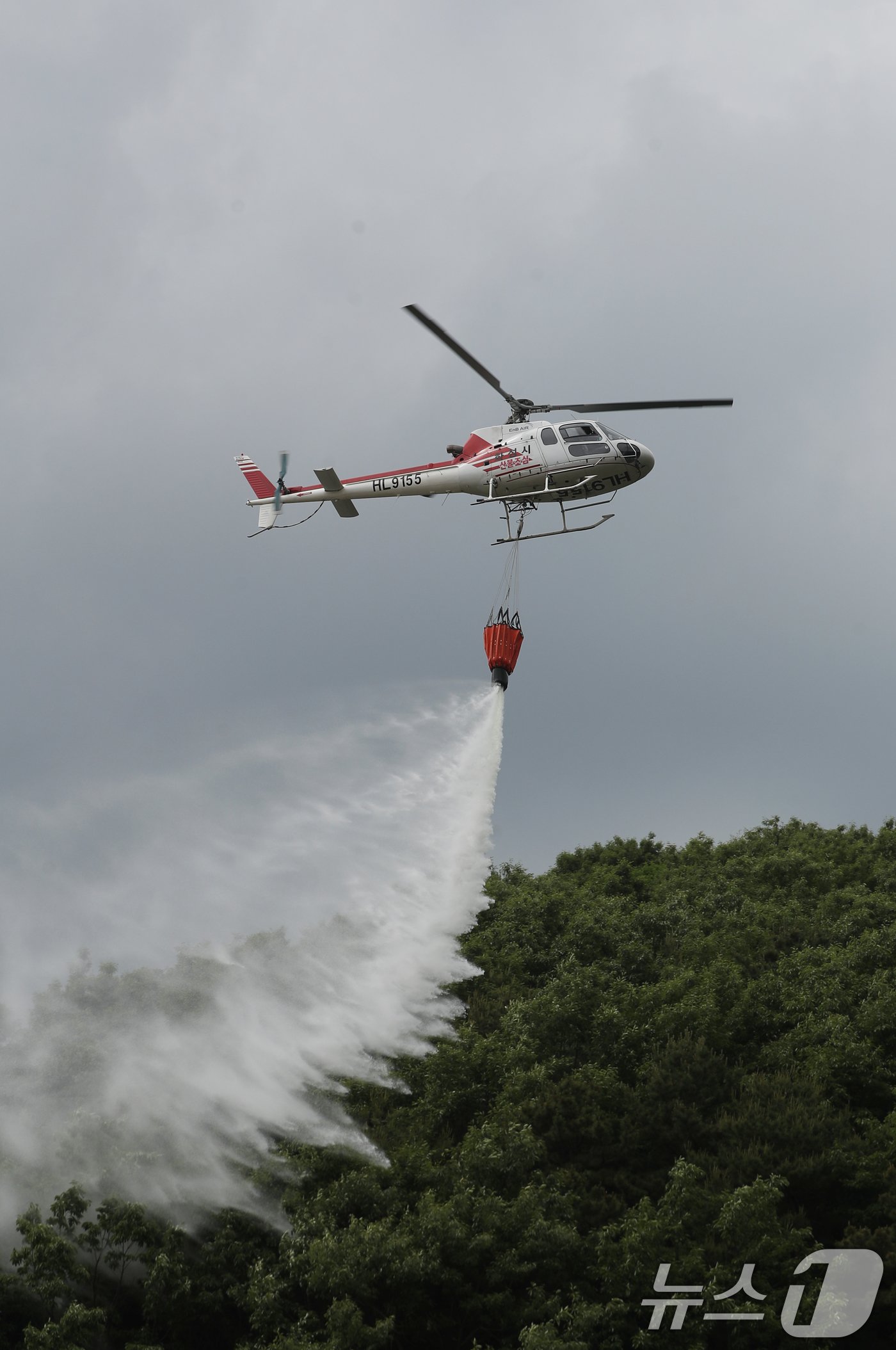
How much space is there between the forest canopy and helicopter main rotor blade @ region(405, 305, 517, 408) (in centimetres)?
2135

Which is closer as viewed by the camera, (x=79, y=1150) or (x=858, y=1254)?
(x=858, y=1254)

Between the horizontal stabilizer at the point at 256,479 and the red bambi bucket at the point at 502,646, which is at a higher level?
the horizontal stabilizer at the point at 256,479

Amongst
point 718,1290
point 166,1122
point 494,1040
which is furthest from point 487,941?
point 718,1290

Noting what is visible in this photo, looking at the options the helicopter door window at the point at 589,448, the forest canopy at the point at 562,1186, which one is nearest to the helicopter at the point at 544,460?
the helicopter door window at the point at 589,448

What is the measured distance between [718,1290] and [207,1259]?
13.4m

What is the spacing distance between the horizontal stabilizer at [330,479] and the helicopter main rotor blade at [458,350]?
24.3ft

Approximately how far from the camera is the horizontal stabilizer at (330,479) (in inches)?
1786

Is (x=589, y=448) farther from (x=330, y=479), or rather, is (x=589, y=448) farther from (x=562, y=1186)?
(x=562, y=1186)

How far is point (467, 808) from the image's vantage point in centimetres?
4325

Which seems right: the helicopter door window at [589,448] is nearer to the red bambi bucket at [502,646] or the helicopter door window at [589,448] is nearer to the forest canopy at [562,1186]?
the red bambi bucket at [502,646]

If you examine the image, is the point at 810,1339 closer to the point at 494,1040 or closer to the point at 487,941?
the point at 494,1040

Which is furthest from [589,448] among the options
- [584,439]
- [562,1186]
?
[562,1186]

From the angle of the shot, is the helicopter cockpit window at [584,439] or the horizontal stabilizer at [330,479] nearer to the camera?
the helicopter cockpit window at [584,439]

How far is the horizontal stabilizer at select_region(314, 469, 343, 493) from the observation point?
149 ft
